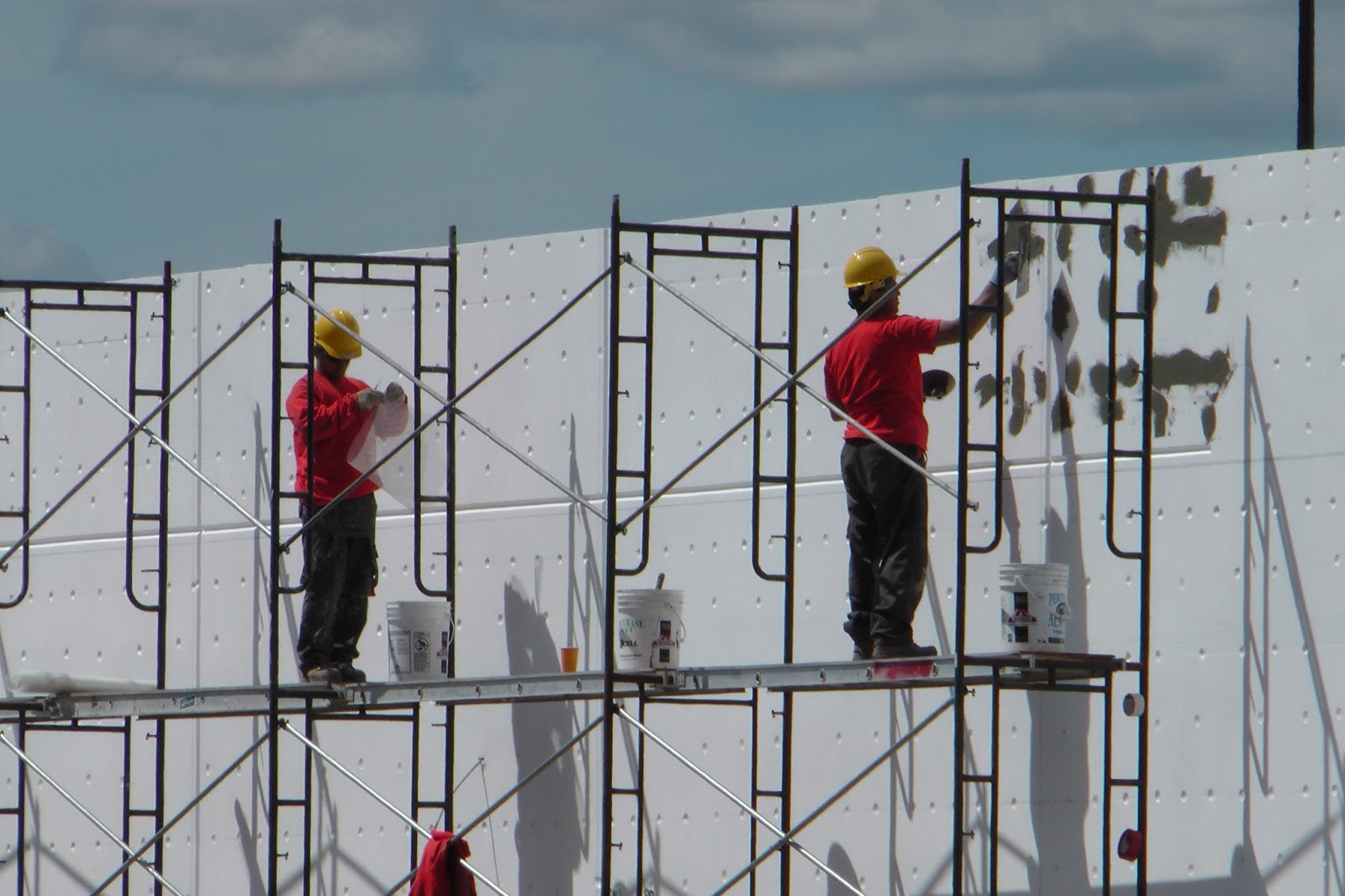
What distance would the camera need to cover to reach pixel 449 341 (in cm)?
1076

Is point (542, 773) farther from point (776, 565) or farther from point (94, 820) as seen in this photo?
point (94, 820)

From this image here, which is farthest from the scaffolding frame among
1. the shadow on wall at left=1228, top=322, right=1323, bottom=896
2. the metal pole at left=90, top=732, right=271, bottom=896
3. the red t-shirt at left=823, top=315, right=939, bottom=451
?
the shadow on wall at left=1228, top=322, right=1323, bottom=896

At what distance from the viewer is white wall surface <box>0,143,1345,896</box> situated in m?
8.92

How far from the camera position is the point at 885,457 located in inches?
347

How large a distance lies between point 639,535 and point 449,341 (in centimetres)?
120

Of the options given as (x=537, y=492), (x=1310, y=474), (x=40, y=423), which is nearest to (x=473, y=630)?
(x=537, y=492)

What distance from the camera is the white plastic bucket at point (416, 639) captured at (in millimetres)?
10227

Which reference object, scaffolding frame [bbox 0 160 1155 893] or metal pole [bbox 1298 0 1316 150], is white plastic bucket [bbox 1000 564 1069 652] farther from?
metal pole [bbox 1298 0 1316 150]

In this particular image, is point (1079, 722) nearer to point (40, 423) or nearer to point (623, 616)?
point (623, 616)

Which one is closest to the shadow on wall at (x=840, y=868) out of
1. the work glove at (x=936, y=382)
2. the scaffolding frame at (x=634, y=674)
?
the scaffolding frame at (x=634, y=674)

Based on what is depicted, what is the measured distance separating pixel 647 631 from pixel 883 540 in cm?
107

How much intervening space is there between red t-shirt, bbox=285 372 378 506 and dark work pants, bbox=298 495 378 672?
0.39 feet

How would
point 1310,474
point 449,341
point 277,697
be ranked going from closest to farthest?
point 1310,474 < point 277,697 < point 449,341

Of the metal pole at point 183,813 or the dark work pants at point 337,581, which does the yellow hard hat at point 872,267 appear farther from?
the metal pole at point 183,813
